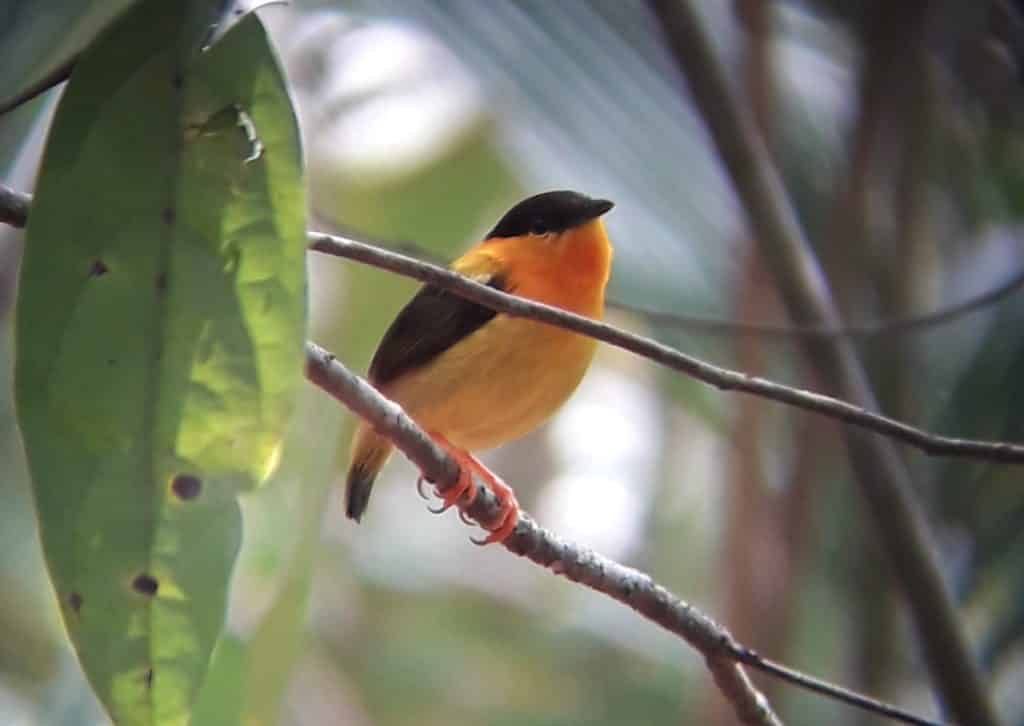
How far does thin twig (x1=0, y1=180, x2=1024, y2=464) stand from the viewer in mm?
1104

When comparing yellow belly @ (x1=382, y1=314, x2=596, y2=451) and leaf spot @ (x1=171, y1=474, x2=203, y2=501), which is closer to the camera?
leaf spot @ (x1=171, y1=474, x2=203, y2=501)

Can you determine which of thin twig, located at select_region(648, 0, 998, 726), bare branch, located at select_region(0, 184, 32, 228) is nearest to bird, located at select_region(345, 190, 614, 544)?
thin twig, located at select_region(648, 0, 998, 726)

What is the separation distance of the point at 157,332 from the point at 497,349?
1.24 meters

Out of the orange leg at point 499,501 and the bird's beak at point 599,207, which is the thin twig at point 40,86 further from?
the bird's beak at point 599,207

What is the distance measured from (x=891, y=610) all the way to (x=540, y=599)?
218 cm

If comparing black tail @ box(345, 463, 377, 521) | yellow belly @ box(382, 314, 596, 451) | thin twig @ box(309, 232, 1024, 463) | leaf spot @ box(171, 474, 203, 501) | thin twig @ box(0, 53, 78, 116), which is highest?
thin twig @ box(0, 53, 78, 116)

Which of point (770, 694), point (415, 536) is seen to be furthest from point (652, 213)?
point (415, 536)

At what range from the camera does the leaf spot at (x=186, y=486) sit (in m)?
0.82

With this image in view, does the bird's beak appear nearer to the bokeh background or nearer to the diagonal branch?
the bokeh background

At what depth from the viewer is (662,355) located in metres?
1.12

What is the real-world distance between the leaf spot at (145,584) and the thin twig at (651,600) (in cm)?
46

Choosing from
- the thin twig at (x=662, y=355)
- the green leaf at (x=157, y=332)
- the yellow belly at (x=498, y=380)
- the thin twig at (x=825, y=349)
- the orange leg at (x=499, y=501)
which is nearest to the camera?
the green leaf at (x=157, y=332)

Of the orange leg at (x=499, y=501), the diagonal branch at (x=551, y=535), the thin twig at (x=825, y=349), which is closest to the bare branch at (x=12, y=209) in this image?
the diagonal branch at (x=551, y=535)

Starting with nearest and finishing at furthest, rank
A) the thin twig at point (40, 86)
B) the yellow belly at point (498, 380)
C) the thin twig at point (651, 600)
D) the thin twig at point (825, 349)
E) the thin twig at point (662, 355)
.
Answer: the thin twig at point (40, 86), the thin twig at point (662, 355), the thin twig at point (651, 600), the thin twig at point (825, 349), the yellow belly at point (498, 380)
